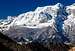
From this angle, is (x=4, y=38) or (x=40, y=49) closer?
(x=4, y=38)

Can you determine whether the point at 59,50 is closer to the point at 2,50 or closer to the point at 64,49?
the point at 64,49

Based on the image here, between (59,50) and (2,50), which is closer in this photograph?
(2,50)

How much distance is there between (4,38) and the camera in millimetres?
18109

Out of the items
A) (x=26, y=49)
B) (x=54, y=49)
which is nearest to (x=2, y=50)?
(x=26, y=49)

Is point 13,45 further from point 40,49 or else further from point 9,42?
point 40,49

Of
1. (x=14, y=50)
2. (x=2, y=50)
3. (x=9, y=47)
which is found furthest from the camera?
(x=14, y=50)

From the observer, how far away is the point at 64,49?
32344 mm

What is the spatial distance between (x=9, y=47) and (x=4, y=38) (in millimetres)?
772

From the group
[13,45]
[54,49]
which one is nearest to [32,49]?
[54,49]

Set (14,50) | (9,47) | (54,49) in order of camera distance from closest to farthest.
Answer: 1. (9,47)
2. (14,50)
3. (54,49)

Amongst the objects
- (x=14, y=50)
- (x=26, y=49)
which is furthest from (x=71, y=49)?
(x=14, y=50)

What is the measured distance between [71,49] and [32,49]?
1036 centimetres

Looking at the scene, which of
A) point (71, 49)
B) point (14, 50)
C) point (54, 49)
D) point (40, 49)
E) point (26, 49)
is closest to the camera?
point (14, 50)

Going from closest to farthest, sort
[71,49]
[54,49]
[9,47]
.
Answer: [9,47], [54,49], [71,49]
